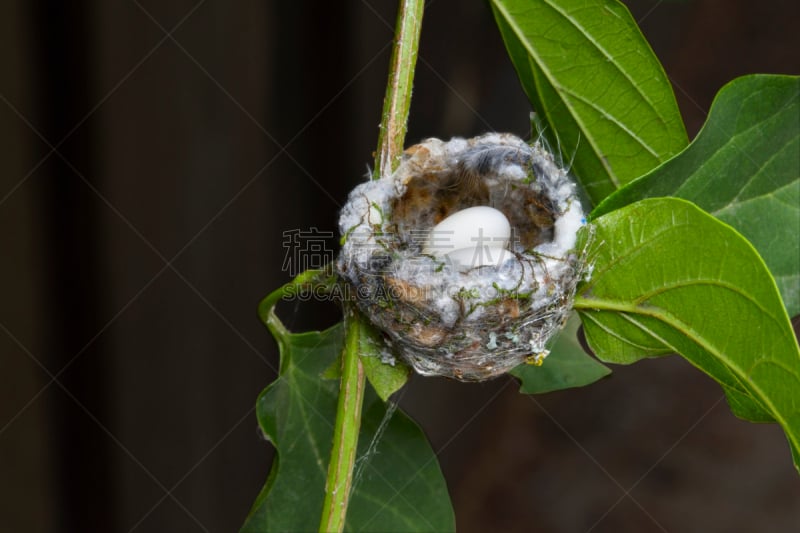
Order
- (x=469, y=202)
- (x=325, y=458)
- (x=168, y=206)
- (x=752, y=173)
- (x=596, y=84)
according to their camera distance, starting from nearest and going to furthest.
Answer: (x=752, y=173) → (x=596, y=84) → (x=325, y=458) → (x=469, y=202) → (x=168, y=206)

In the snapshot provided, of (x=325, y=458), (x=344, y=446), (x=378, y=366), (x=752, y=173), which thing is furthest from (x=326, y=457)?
(x=752, y=173)

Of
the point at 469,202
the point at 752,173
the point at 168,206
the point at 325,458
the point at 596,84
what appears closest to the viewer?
the point at 752,173

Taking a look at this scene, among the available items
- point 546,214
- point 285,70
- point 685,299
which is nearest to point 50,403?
point 285,70

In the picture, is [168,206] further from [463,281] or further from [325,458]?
[463,281]

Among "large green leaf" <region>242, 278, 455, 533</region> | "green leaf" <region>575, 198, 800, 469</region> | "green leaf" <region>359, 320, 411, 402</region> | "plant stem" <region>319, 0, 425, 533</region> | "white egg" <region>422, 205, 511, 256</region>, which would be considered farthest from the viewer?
"white egg" <region>422, 205, 511, 256</region>

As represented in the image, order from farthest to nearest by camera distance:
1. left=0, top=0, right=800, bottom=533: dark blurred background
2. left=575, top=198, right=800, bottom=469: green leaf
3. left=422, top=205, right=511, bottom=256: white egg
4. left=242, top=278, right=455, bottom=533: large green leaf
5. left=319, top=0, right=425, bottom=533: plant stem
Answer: left=0, top=0, right=800, bottom=533: dark blurred background, left=422, top=205, right=511, bottom=256: white egg, left=242, top=278, right=455, bottom=533: large green leaf, left=319, top=0, right=425, bottom=533: plant stem, left=575, top=198, right=800, bottom=469: green leaf

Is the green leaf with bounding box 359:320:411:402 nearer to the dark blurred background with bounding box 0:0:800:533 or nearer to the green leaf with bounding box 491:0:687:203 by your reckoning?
the green leaf with bounding box 491:0:687:203

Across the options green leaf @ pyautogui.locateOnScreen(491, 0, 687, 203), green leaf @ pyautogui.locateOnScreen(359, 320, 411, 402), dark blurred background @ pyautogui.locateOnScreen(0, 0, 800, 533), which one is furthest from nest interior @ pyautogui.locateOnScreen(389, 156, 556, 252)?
dark blurred background @ pyautogui.locateOnScreen(0, 0, 800, 533)
